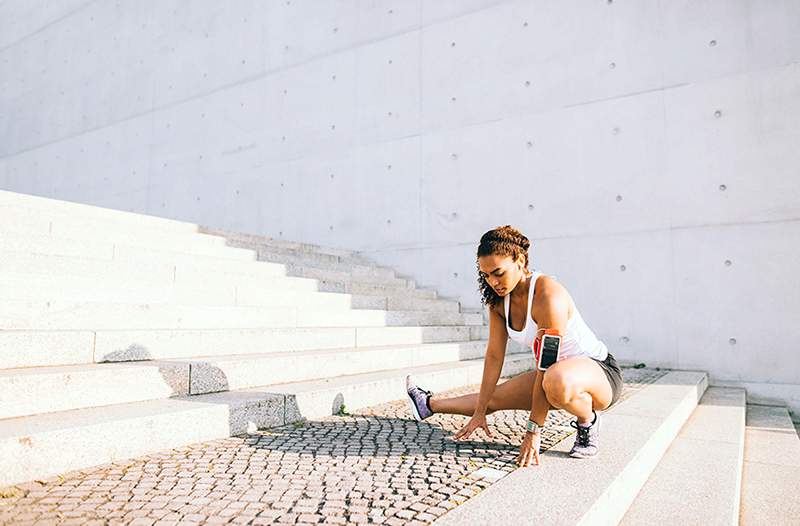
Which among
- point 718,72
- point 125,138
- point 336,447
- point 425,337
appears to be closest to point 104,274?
point 336,447

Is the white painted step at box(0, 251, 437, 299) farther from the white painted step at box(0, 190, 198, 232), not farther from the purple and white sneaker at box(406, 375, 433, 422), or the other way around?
the purple and white sneaker at box(406, 375, 433, 422)

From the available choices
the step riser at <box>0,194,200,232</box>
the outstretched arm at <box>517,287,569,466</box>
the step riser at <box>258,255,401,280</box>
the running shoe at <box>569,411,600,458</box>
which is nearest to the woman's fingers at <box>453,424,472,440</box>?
the outstretched arm at <box>517,287,569,466</box>

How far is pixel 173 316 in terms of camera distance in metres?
3.62

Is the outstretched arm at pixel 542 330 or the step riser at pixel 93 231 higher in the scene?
the step riser at pixel 93 231

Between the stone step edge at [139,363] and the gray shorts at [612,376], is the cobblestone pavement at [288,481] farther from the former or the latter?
the stone step edge at [139,363]

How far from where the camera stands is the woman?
235 centimetres

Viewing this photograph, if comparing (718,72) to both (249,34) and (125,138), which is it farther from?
Result: (125,138)

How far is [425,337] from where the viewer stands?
5.52 meters

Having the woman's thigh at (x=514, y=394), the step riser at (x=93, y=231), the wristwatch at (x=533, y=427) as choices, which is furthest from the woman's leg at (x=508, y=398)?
the step riser at (x=93, y=231)

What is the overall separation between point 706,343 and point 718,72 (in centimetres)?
309

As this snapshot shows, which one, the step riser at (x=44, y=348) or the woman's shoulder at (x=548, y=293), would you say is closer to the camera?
the woman's shoulder at (x=548, y=293)

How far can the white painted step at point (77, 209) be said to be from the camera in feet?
15.2

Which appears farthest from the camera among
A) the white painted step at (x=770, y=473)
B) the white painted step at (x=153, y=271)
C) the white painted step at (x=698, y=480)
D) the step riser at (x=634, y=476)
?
the white painted step at (x=153, y=271)

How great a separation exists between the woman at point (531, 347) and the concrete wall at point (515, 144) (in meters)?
3.88
